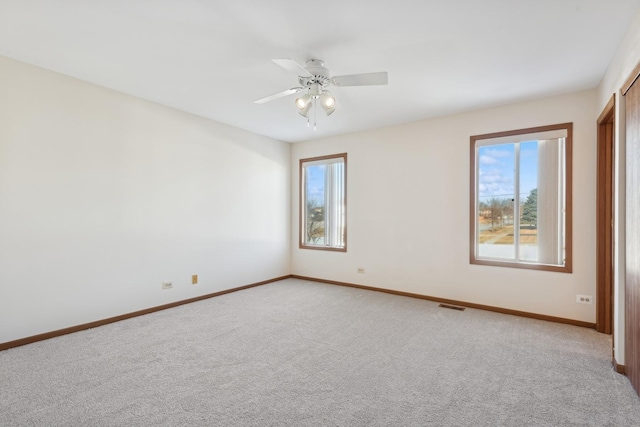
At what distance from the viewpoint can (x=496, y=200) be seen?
4.04 meters

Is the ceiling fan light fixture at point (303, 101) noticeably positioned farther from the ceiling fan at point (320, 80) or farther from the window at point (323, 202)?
the window at point (323, 202)

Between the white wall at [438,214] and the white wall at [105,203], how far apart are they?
1.84 m

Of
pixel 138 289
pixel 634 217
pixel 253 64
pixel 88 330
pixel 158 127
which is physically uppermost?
pixel 253 64

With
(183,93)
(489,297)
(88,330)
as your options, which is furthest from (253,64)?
(489,297)

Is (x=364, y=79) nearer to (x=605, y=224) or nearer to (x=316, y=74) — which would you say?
(x=316, y=74)

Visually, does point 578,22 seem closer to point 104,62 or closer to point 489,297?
point 489,297

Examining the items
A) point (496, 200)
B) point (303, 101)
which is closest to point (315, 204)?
point (496, 200)

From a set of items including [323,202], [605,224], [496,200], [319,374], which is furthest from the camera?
[323,202]

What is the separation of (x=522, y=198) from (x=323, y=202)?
3.10 meters

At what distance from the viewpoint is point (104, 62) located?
288 cm

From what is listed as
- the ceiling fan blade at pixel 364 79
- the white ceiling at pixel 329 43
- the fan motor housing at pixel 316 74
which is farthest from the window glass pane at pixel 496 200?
the fan motor housing at pixel 316 74

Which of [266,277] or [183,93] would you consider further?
[266,277]

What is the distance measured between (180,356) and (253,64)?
2.68m

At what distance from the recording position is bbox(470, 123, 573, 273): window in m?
3.62
